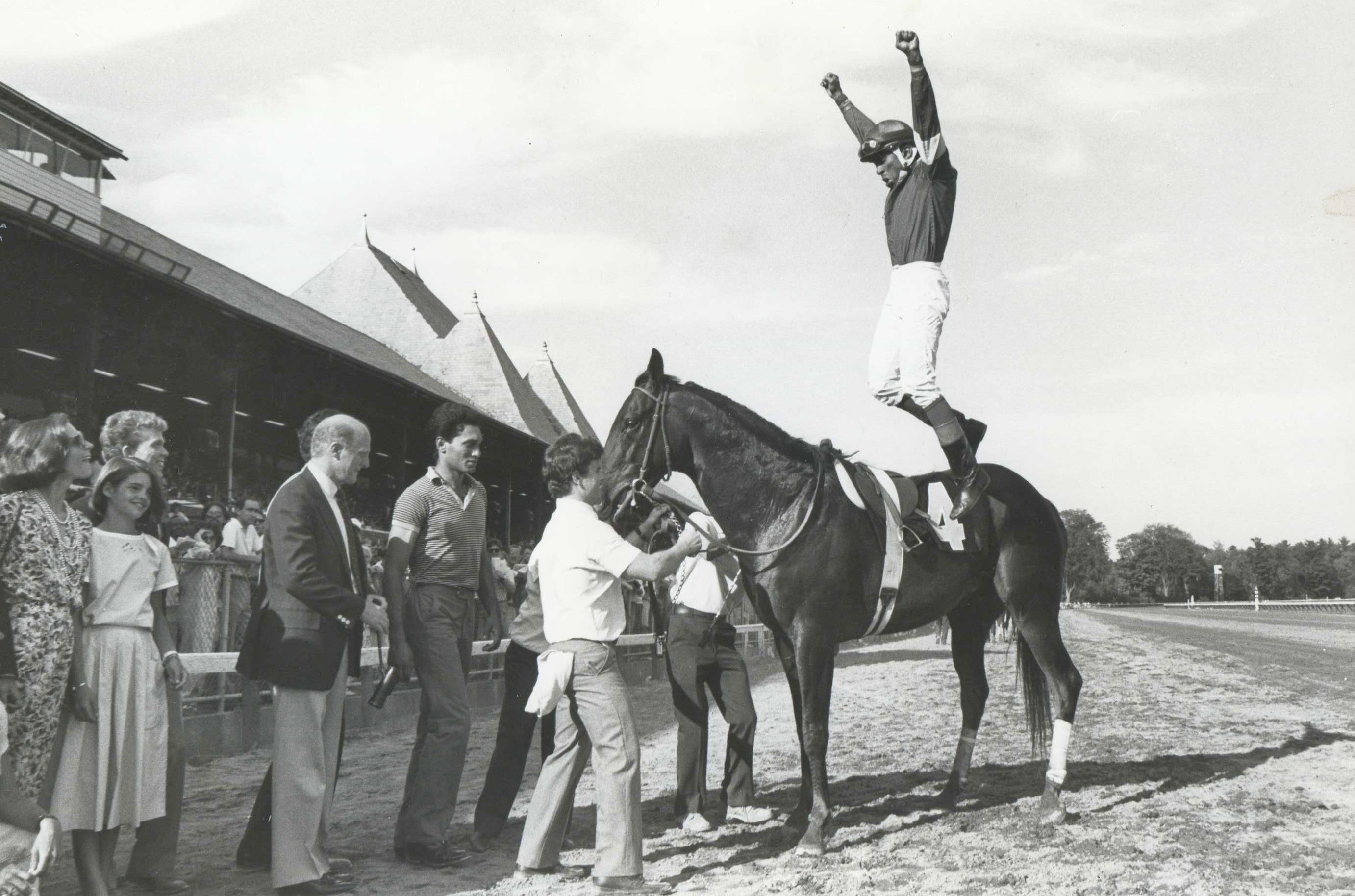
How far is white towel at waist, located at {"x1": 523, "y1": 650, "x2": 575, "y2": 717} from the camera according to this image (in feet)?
14.7

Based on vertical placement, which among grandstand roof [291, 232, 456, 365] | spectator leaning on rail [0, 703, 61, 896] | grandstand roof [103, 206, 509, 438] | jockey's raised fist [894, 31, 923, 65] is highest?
grandstand roof [291, 232, 456, 365]

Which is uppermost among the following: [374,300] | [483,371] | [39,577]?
[374,300]

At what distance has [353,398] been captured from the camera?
2092 cm

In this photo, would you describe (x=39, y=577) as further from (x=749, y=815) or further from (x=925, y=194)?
(x=925, y=194)

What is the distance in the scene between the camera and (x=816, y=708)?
547cm

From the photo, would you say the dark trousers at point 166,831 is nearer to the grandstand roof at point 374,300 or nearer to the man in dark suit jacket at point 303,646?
the man in dark suit jacket at point 303,646

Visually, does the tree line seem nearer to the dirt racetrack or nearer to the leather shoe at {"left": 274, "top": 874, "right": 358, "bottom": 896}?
the dirt racetrack

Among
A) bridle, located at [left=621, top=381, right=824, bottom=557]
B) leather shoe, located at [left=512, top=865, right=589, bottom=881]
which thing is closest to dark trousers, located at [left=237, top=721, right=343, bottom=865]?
leather shoe, located at [left=512, top=865, right=589, bottom=881]

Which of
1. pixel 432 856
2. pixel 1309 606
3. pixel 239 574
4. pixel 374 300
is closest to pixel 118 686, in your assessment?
pixel 432 856

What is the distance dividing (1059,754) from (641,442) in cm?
282

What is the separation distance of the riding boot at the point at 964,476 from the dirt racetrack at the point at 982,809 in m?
1.63

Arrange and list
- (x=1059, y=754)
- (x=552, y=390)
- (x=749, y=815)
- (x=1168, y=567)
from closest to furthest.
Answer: (x=749, y=815) → (x=1059, y=754) → (x=552, y=390) → (x=1168, y=567)

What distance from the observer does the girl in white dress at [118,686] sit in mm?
4246

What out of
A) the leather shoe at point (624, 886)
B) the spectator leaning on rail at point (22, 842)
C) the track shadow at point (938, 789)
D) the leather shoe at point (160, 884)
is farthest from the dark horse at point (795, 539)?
the spectator leaning on rail at point (22, 842)
